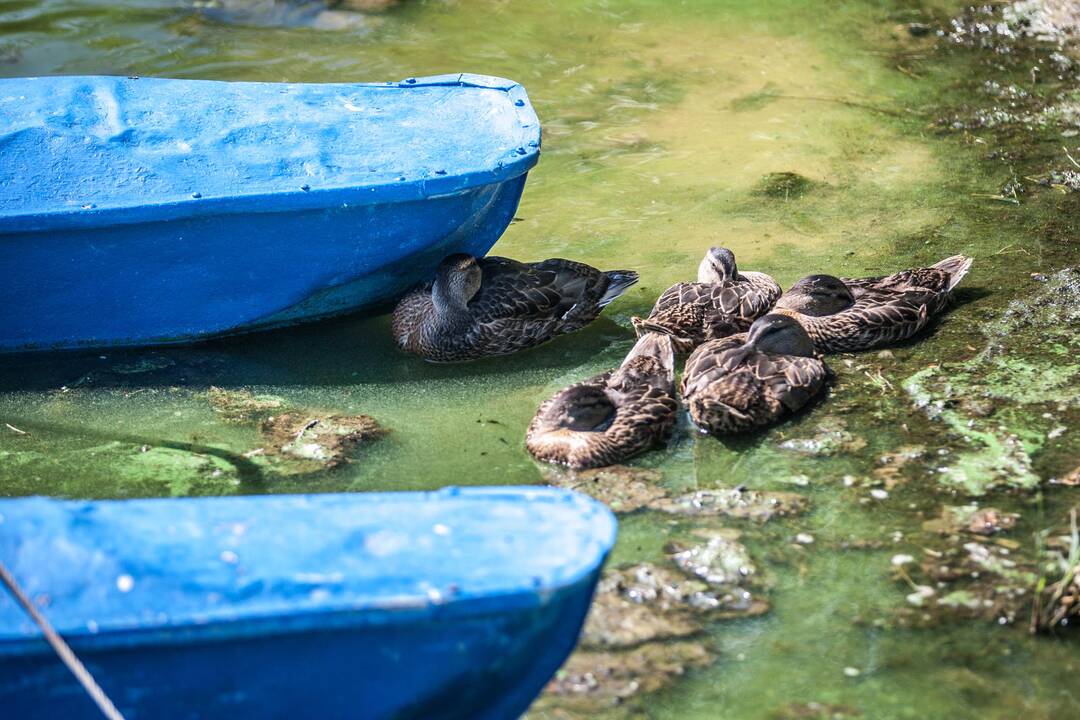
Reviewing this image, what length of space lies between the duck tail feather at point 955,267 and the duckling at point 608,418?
179cm

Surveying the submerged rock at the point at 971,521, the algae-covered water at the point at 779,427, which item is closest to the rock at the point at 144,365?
the algae-covered water at the point at 779,427

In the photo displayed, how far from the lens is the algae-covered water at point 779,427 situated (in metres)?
4.11

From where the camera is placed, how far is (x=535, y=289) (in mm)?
6566

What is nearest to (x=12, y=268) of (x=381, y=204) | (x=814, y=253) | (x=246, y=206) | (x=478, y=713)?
(x=246, y=206)

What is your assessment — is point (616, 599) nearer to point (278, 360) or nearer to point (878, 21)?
point (278, 360)

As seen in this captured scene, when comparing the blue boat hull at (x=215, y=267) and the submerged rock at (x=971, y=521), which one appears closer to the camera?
the submerged rock at (x=971, y=521)

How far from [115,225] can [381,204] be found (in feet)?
4.36

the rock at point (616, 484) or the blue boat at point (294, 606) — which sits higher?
the blue boat at point (294, 606)

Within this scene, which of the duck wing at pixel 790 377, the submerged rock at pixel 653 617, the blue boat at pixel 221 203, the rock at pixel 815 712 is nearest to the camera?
the rock at pixel 815 712

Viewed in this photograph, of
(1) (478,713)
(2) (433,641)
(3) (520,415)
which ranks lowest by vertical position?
(3) (520,415)

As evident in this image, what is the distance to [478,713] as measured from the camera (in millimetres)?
3400

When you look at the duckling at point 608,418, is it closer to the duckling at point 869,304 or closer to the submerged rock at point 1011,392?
the duckling at point 869,304

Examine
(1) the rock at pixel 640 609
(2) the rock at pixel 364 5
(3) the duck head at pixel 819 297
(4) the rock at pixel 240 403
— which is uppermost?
(2) the rock at pixel 364 5

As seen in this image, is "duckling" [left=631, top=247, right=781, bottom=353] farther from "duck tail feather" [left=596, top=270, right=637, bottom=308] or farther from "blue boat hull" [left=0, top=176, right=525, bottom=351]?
"blue boat hull" [left=0, top=176, right=525, bottom=351]
